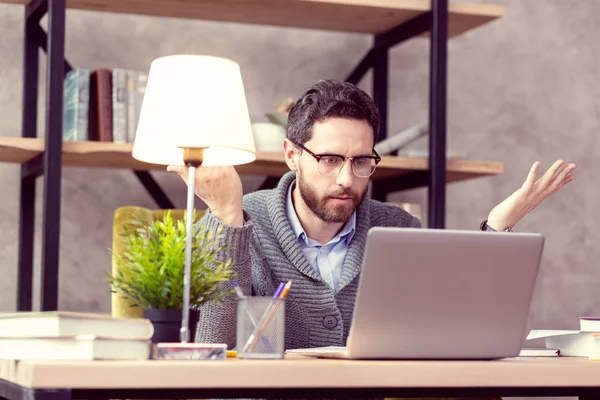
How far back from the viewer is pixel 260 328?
1251 millimetres

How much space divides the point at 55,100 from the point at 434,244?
157cm

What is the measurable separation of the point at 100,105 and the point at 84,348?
1596 mm

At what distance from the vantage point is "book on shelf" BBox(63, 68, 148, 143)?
102 inches

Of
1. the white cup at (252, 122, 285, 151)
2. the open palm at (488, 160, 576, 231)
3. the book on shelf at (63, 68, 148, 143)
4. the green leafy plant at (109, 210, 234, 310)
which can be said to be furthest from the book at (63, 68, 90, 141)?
the green leafy plant at (109, 210, 234, 310)

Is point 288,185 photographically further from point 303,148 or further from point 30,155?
point 30,155

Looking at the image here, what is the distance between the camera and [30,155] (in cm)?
257

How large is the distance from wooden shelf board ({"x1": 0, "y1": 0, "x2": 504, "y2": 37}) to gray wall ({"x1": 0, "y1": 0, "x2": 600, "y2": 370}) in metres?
0.17

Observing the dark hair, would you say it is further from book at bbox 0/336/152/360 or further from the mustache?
book at bbox 0/336/152/360

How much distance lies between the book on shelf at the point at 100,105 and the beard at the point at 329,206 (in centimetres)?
71

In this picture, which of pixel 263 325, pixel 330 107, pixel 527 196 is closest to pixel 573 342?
pixel 527 196

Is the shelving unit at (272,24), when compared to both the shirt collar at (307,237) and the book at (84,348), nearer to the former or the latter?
the shirt collar at (307,237)

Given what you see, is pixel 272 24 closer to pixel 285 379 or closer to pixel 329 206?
pixel 329 206

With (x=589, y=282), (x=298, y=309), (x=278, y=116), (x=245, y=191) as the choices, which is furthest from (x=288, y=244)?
(x=589, y=282)

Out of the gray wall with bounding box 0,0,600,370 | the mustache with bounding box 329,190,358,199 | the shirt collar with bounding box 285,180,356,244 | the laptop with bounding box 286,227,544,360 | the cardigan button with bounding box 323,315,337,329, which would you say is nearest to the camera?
the laptop with bounding box 286,227,544,360
